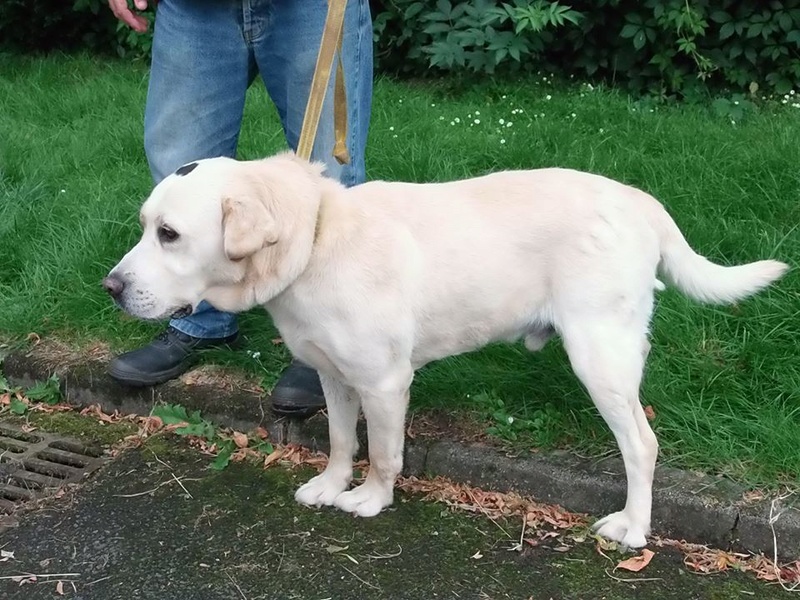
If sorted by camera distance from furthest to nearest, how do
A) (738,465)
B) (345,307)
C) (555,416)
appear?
(555,416) → (738,465) → (345,307)

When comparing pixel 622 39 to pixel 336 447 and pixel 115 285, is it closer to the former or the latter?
pixel 336 447

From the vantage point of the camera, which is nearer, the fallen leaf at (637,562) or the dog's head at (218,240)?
the dog's head at (218,240)

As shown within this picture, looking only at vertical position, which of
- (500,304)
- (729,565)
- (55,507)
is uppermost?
(500,304)

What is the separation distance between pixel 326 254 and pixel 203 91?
101cm

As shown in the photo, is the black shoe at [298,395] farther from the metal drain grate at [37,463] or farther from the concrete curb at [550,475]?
the metal drain grate at [37,463]

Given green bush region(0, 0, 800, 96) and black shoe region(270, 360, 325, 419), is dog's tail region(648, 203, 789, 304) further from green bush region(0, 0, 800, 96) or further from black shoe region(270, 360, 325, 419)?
green bush region(0, 0, 800, 96)

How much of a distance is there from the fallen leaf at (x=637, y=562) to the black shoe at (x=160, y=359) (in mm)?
1789

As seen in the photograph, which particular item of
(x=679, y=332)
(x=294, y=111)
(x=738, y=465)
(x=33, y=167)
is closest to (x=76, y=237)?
(x=33, y=167)

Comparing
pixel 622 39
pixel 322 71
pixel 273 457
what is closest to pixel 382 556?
pixel 273 457

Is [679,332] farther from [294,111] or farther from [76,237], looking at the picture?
[76,237]

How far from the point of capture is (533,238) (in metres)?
2.56

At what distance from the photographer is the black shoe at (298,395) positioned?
3105mm

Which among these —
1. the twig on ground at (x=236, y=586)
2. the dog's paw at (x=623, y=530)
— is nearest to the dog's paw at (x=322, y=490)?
the twig on ground at (x=236, y=586)

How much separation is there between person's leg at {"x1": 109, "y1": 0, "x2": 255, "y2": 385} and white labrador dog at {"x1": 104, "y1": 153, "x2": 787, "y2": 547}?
0.70 meters
